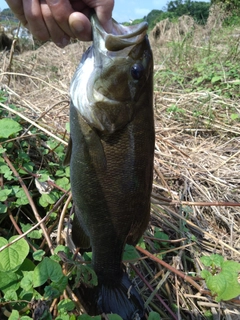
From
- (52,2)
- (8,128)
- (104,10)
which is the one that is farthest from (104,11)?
(8,128)

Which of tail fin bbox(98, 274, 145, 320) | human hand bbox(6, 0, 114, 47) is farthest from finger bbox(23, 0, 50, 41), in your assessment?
tail fin bbox(98, 274, 145, 320)

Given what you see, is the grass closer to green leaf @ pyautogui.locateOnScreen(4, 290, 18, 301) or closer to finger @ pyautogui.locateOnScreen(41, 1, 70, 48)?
green leaf @ pyautogui.locateOnScreen(4, 290, 18, 301)

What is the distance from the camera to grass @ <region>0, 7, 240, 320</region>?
1.68 m

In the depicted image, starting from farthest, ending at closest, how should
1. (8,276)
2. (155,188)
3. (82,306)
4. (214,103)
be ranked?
(214,103)
(155,188)
(82,306)
(8,276)

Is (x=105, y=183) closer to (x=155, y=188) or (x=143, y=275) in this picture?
(x=143, y=275)

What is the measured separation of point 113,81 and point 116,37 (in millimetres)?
206

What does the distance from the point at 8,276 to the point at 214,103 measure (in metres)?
3.90

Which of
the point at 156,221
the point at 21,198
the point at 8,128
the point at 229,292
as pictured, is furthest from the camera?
the point at 156,221

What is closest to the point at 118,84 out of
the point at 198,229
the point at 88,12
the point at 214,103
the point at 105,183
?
the point at 88,12

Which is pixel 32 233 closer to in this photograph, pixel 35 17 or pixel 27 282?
pixel 27 282

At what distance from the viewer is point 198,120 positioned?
4.43 m

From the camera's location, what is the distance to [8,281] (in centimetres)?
163

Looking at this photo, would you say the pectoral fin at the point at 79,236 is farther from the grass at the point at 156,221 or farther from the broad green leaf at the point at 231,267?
the broad green leaf at the point at 231,267

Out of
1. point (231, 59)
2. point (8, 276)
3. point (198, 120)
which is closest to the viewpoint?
point (8, 276)
